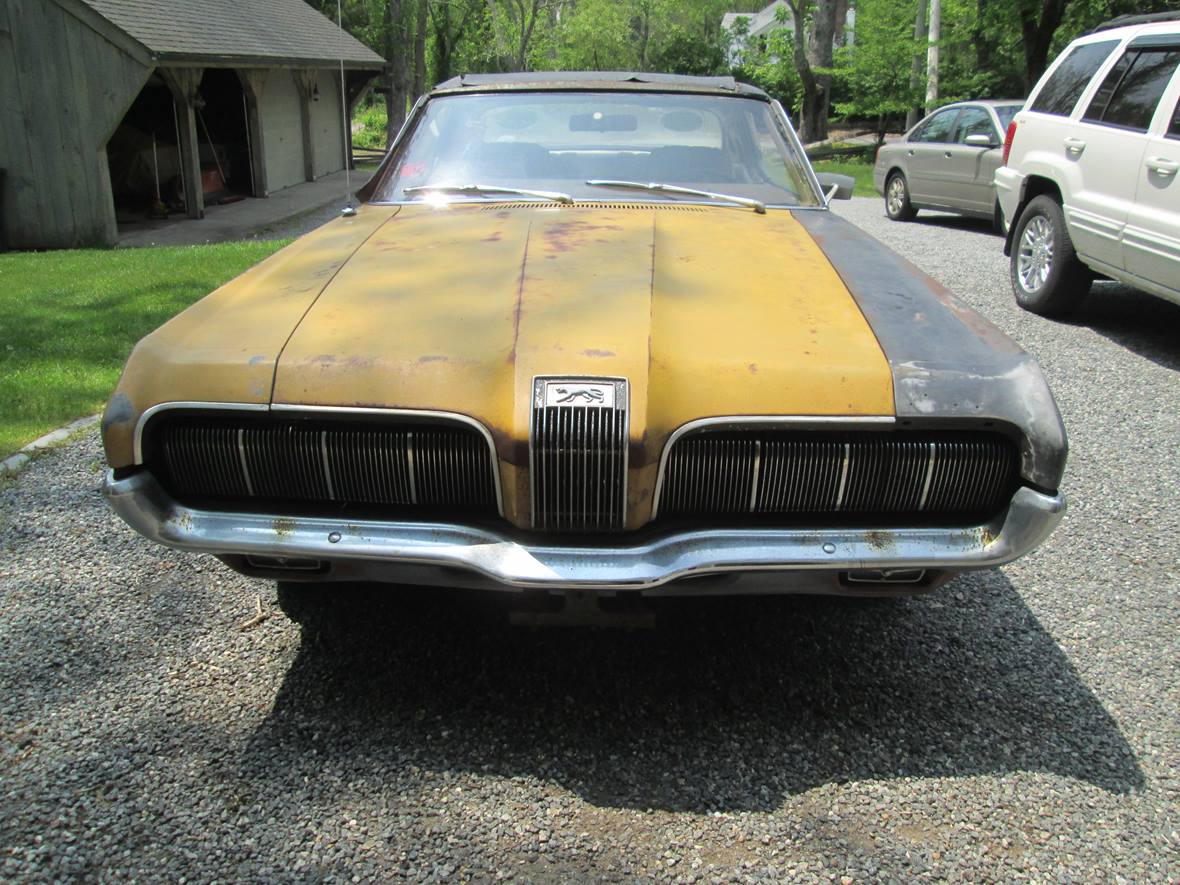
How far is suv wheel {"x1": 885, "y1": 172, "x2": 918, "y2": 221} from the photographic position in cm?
1338

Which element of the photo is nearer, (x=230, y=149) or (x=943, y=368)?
(x=943, y=368)

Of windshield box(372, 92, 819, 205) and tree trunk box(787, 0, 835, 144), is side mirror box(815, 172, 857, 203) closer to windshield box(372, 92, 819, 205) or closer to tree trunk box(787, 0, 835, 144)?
windshield box(372, 92, 819, 205)

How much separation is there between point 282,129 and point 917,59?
50.4 ft

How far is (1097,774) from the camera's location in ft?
8.58

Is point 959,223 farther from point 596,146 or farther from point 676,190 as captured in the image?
point 676,190

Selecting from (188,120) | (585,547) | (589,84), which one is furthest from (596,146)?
(188,120)

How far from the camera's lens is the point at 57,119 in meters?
12.2

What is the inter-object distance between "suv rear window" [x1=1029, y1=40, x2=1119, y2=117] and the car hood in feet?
17.0

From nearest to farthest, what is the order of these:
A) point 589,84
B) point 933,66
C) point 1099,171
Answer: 1. point 589,84
2. point 1099,171
3. point 933,66

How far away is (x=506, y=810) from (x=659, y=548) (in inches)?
29.3

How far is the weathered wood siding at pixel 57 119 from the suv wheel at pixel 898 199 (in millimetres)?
9912

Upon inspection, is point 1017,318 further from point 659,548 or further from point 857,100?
point 857,100

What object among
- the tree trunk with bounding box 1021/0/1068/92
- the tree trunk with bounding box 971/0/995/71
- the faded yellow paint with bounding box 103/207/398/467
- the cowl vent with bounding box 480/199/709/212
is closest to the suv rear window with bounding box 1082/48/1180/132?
the cowl vent with bounding box 480/199/709/212

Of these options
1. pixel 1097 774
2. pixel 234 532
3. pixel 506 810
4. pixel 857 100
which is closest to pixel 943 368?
pixel 1097 774
